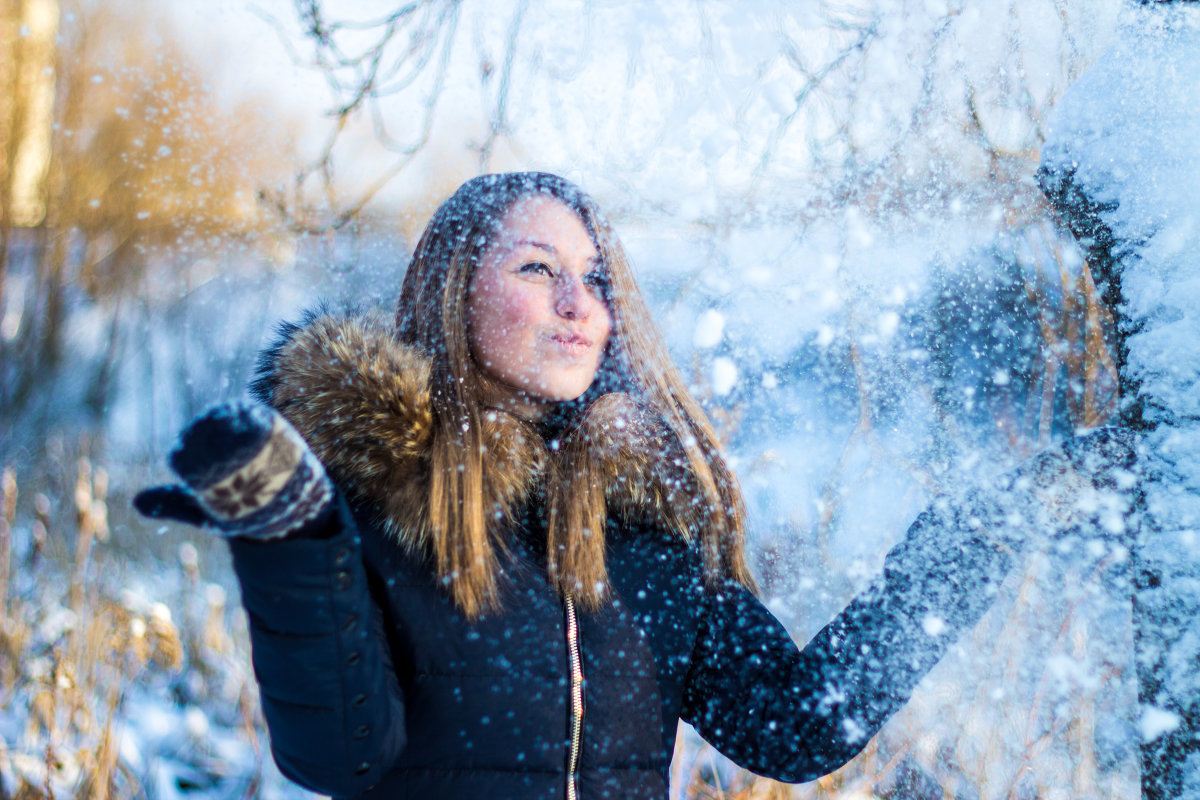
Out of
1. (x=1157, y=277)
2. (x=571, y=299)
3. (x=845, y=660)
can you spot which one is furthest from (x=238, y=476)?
(x=1157, y=277)

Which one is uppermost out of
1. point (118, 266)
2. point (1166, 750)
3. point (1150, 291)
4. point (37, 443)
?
point (1150, 291)

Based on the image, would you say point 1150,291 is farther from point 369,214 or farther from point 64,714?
point 64,714

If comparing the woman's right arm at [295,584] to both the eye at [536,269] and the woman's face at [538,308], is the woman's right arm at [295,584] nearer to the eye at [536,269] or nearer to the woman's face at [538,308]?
the woman's face at [538,308]

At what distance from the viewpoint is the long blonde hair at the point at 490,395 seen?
3.25ft

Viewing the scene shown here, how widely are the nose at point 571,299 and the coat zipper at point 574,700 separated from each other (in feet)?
1.59

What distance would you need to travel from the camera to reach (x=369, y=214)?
8.29 ft

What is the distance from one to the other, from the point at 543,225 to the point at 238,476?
0.74 m

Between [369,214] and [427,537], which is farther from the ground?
[369,214]

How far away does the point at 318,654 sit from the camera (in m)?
→ 0.76

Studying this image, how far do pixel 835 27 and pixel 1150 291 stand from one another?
123 cm

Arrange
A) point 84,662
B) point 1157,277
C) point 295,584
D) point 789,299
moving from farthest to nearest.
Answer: point 789,299 < point 84,662 < point 1157,277 < point 295,584

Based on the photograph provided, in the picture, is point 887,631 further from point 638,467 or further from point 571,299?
point 571,299

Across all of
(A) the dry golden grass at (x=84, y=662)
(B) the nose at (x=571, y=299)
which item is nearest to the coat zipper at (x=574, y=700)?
(B) the nose at (x=571, y=299)

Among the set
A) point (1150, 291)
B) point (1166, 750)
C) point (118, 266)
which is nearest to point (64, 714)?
point (118, 266)
